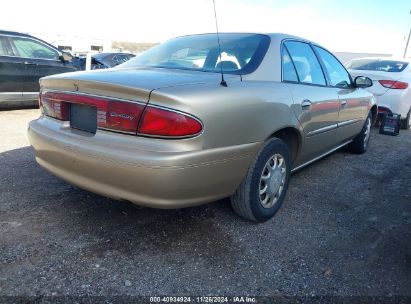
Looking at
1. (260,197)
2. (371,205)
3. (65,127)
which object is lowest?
(371,205)

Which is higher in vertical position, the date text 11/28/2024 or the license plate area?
the license plate area

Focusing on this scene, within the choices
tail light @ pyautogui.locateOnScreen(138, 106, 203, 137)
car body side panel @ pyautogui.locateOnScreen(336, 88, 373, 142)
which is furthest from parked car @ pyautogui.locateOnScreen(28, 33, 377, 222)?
car body side panel @ pyautogui.locateOnScreen(336, 88, 373, 142)

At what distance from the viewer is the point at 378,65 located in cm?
744

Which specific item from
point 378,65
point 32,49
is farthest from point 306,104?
point 32,49

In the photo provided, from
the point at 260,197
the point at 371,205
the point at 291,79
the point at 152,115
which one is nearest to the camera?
the point at 152,115

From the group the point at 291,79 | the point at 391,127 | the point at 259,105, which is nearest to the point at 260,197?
the point at 259,105

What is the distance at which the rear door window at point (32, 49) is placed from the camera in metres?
6.98

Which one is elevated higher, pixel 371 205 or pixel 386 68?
pixel 386 68

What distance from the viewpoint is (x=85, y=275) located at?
6.86 ft

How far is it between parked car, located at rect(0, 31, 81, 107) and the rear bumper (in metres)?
5.11

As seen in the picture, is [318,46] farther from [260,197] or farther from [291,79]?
[260,197]

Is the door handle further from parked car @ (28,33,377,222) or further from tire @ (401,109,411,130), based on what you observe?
tire @ (401,109,411,130)

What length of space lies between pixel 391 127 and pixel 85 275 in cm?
625

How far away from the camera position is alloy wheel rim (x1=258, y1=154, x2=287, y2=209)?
9.23ft
